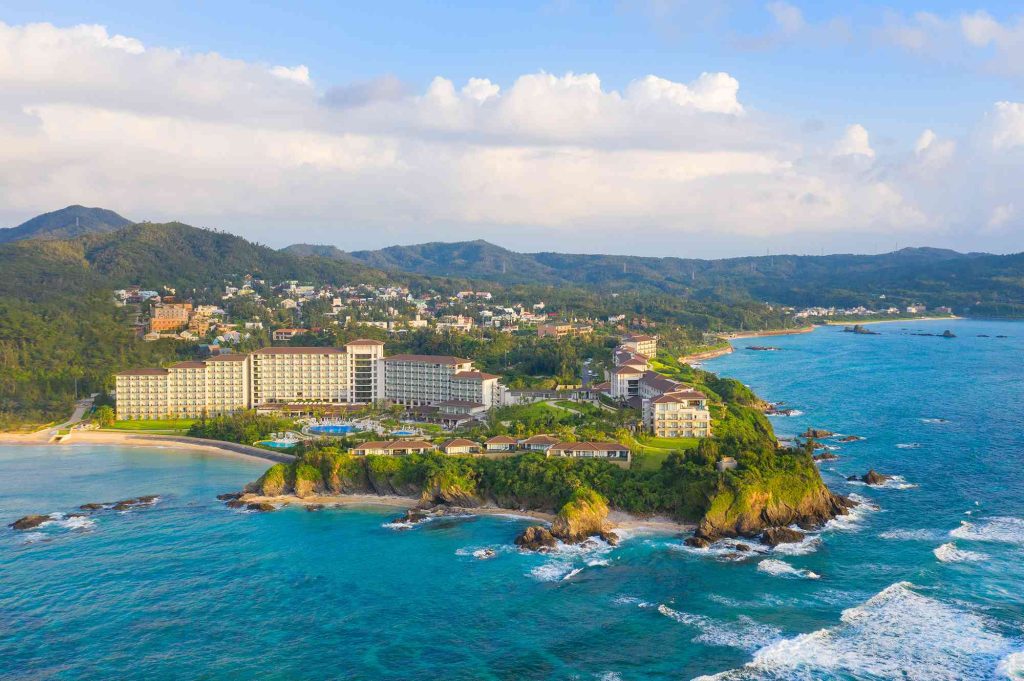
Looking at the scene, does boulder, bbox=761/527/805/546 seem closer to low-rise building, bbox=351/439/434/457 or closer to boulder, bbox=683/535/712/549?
boulder, bbox=683/535/712/549

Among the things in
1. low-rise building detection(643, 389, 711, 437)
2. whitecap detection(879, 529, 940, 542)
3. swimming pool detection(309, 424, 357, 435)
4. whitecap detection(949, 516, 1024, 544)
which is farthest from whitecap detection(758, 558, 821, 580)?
swimming pool detection(309, 424, 357, 435)

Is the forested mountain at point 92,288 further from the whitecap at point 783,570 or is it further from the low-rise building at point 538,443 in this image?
the whitecap at point 783,570

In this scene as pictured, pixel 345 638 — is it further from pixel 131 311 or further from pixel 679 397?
pixel 131 311

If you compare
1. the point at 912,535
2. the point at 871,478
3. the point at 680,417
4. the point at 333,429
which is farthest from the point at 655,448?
the point at 333,429

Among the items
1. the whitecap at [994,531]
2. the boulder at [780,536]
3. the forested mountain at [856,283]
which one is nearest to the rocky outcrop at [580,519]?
the boulder at [780,536]

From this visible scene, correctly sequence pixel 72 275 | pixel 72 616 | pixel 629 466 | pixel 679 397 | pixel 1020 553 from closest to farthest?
1. pixel 72 616
2. pixel 1020 553
3. pixel 629 466
4. pixel 679 397
5. pixel 72 275

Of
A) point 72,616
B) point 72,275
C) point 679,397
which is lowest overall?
point 72,616

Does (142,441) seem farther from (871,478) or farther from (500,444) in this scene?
(871,478)

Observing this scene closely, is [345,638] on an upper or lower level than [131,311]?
lower

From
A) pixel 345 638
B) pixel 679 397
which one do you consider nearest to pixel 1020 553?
pixel 679 397
